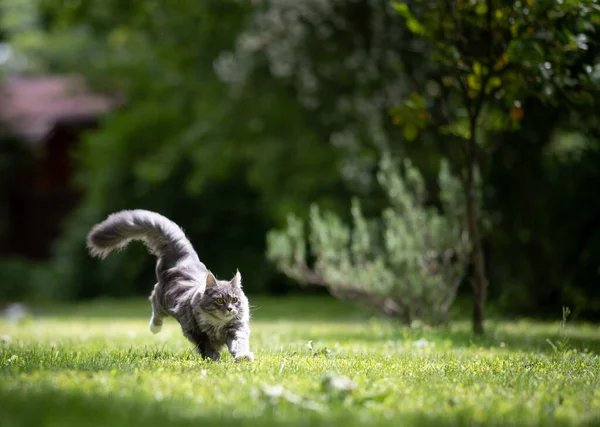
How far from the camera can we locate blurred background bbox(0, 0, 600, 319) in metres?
11.6

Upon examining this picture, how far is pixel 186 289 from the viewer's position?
584 cm

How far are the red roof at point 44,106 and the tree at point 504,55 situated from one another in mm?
15475

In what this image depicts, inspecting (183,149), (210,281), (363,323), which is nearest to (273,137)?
(183,149)

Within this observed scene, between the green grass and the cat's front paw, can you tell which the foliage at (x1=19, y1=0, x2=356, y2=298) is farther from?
the cat's front paw

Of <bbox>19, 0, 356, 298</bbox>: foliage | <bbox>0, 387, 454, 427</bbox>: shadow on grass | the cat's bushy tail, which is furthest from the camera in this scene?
<bbox>19, 0, 356, 298</bbox>: foliage

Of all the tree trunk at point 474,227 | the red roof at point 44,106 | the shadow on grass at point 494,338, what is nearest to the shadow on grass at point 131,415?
the shadow on grass at point 494,338

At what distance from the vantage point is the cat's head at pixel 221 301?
527 cm

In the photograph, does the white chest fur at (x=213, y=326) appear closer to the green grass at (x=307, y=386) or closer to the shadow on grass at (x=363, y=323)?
the green grass at (x=307, y=386)

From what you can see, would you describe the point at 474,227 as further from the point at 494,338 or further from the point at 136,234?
the point at 136,234

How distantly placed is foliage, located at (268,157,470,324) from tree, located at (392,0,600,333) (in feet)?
2.11

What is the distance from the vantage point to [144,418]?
3.29m

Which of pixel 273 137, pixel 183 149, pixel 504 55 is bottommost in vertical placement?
pixel 183 149

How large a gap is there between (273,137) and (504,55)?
8319 mm

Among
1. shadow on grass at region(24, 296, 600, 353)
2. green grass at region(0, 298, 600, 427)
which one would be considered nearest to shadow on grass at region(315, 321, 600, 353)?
shadow on grass at region(24, 296, 600, 353)
